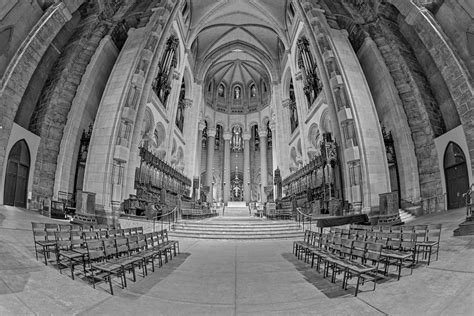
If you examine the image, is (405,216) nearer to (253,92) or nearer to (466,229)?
(466,229)

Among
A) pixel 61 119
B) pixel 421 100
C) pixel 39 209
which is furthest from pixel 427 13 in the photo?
pixel 39 209

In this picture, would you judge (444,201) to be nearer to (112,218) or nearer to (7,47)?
(112,218)

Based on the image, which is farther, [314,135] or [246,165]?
[246,165]

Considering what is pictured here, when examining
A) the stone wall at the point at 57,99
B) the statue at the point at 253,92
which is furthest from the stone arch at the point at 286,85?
the stone wall at the point at 57,99

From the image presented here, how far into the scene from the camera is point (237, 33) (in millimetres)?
35656

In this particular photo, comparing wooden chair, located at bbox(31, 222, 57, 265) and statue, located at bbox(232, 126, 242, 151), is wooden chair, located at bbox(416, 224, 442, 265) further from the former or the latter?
statue, located at bbox(232, 126, 242, 151)

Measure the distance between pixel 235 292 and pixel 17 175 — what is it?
14.7m

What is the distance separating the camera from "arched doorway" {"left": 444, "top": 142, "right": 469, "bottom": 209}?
12.3 meters

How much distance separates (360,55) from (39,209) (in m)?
23.6

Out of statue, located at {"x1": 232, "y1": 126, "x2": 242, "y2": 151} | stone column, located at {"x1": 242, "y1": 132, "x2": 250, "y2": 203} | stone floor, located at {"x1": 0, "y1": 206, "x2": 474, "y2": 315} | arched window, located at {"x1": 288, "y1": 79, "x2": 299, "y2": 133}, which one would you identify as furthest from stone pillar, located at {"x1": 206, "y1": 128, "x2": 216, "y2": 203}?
stone floor, located at {"x1": 0, "y1": 206, "x2": 474, "y2": 315}

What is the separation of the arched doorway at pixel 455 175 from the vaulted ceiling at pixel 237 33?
72.6 feet

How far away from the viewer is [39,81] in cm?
1466

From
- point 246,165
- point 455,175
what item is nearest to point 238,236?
Answer: point 455,175

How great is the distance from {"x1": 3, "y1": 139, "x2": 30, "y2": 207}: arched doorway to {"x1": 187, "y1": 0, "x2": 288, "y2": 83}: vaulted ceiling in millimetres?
22011
